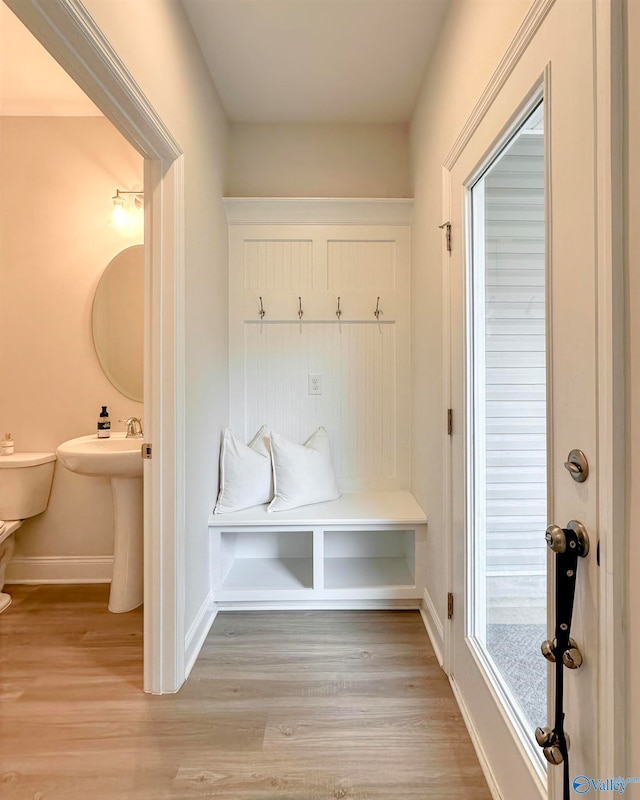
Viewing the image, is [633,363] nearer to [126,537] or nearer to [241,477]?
[241,477]

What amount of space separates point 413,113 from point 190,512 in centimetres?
249

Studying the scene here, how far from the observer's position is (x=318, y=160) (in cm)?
251

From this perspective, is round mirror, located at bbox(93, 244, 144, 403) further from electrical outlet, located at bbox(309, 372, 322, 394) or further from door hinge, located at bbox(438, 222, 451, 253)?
Result: door hinge, located at bbox(438, 222, 451, 253)

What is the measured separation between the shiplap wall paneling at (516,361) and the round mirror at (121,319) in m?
1.93

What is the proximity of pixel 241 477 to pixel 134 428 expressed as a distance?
2.20ft

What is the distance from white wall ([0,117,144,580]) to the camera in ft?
7.69

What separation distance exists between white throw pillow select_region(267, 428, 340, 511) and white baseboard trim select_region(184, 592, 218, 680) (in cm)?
55

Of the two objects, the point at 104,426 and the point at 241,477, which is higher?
the point at 104,426

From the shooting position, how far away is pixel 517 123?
1.07m

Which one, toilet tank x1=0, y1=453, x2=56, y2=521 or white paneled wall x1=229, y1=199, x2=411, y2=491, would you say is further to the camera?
white paneled wall x1=229, y1=199, x2=411, y2=491

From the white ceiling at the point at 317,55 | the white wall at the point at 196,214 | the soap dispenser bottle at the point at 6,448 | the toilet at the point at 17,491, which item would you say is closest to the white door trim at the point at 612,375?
the white wall at the point at 196,214

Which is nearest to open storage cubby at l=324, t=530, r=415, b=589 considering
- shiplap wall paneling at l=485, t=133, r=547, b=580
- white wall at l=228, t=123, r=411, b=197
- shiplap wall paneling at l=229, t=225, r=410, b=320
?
shiplap wall paneling at l=485, t=133, r=547, b=580

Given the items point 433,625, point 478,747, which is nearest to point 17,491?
point 433,625

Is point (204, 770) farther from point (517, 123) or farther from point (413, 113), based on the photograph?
point (413, 113)
